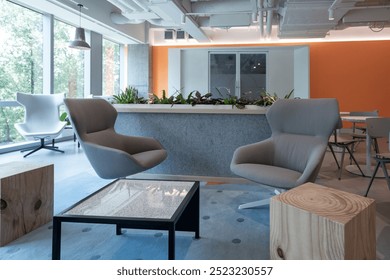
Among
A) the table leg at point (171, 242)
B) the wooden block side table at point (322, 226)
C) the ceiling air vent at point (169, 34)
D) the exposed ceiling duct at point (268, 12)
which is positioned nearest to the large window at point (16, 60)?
the exposed ceiling duct at point (268, 12)

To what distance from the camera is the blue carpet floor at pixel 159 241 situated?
1819 millimetres

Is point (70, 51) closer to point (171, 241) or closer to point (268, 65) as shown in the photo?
point (268, 65)

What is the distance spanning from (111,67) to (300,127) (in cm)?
698

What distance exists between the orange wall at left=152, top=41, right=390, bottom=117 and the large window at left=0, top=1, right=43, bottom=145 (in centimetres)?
645

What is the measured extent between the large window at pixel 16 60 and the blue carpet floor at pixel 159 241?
3.61m

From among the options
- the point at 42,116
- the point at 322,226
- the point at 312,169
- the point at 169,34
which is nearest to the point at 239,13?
the point at 169,34

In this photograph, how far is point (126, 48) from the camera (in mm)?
8867

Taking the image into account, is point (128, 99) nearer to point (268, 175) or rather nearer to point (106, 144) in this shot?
point (106, 144)

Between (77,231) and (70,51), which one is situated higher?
(70,51)

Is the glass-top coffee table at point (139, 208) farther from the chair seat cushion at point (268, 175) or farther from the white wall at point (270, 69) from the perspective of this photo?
the white wall at point (270, 69)

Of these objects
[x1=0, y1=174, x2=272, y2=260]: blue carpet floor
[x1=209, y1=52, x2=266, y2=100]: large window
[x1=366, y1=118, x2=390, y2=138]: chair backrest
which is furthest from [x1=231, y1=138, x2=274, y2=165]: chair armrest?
[x1=209, y1=52, x2=266, y2=100]: large window

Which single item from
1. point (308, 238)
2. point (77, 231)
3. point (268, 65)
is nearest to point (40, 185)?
point (77, 231)

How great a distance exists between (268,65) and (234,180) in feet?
17.6

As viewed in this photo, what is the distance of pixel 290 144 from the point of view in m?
2.64
